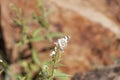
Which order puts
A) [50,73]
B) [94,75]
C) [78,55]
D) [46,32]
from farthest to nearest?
[78,55] < [46,32] < [94,75] < [50,73]

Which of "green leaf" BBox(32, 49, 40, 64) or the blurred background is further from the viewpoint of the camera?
the blurred background

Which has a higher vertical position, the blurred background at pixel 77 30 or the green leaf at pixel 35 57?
the blurred background at pixel 77 30

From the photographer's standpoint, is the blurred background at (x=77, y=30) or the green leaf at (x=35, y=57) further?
the blurred background at (x=77, y=30)

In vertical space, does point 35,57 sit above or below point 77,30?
below

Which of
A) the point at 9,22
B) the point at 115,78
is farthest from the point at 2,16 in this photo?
the point at 115,78

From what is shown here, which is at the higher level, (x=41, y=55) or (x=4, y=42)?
(x=4, y=42)

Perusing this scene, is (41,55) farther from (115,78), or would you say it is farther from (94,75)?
(115,78)

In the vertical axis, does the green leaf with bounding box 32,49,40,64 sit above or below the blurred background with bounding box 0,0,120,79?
below

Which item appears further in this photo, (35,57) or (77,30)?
(77,30)
